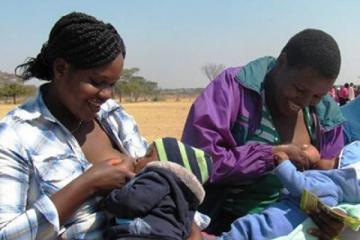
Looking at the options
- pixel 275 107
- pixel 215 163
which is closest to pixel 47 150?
pixel 215 163

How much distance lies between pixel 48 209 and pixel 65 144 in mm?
343

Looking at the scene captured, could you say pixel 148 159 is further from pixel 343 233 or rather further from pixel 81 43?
pixel 343 233

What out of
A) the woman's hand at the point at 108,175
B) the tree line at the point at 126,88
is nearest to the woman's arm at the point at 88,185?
the woman's hand at the point at 108,175

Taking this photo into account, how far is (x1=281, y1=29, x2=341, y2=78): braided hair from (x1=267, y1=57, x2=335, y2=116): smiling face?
4 centimetres

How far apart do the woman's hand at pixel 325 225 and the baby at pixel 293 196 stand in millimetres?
81

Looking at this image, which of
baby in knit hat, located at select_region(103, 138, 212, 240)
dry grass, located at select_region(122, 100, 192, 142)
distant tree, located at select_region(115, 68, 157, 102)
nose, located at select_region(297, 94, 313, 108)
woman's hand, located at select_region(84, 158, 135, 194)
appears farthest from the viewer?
distant tree, located at select_region(115, 68, 157, 102)

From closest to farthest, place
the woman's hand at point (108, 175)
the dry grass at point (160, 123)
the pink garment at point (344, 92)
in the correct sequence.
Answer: the woman's hand at point (108, 175), the dry grass at point (160, 123), the pink garment at point (344, 92)

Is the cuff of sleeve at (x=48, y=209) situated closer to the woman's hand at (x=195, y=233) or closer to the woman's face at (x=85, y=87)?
the woman's face at (x=85, y=87)

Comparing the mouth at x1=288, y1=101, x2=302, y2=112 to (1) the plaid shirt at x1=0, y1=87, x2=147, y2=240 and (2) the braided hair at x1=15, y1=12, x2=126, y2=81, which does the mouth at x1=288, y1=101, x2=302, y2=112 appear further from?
(1) the plaid shirt at x1=0, y1=87, x2=147, y2=240

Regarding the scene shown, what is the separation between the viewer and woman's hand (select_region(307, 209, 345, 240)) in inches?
104

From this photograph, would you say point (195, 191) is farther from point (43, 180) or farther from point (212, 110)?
point (212, 110)

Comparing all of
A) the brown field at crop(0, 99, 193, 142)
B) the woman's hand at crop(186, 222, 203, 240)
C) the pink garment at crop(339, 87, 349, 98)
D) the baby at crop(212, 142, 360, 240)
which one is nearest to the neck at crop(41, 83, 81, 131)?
the woman's hand at crop(186, 222, 203, 240)

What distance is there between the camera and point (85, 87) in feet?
7.86

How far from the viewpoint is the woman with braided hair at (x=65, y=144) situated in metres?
2.19
